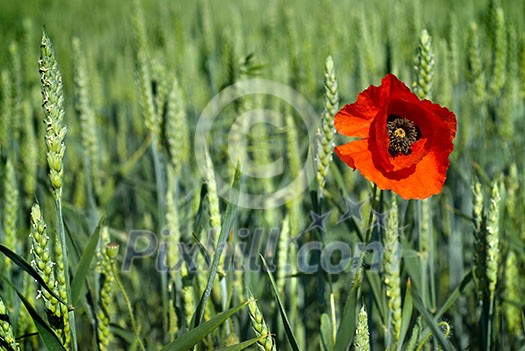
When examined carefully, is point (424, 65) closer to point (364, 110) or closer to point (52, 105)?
point (364, 110)

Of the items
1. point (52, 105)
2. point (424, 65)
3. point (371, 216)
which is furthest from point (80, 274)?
point (424, 65)

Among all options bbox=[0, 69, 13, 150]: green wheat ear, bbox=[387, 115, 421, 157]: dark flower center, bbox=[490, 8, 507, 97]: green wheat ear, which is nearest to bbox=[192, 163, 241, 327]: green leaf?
bbox=[387, 115, 421, 157]: dark flower center

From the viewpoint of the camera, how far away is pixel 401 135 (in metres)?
0.76

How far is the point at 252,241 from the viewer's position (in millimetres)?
1039

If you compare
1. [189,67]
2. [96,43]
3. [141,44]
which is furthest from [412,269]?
[96,43]

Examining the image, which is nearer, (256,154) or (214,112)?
(256,154)

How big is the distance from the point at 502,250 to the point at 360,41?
566 millimetres

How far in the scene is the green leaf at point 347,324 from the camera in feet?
2.04

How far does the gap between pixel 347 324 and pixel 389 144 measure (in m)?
0.23

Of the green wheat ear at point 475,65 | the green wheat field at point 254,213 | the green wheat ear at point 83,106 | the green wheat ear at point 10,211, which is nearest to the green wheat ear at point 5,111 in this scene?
the green wheat field at point 254,213

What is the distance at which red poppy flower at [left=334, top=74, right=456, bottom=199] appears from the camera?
26.7 inches

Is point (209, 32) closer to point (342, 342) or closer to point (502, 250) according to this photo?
point (502, 250)

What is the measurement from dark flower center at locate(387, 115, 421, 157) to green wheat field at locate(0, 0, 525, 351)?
44mm

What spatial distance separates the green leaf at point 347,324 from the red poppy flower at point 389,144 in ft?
0.41
